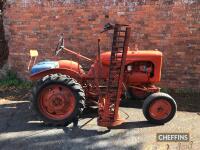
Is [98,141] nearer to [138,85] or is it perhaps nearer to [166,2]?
[138,85]

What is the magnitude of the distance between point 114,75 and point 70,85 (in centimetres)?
74

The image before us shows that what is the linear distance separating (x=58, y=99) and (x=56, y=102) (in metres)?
0.06

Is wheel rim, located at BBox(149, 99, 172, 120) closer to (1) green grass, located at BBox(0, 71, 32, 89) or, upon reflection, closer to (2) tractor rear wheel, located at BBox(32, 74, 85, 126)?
(2) tractor rear wheel, located at BBox(32, 74, 85, 126)

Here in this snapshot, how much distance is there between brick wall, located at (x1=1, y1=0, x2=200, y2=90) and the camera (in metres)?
8.19

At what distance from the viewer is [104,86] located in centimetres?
698

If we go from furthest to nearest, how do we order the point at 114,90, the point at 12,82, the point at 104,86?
1. the point at 12,82
2. the point at 104,86
3. the point at 114,90

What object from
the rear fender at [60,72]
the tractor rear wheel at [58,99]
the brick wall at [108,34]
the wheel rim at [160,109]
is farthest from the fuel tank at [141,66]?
the brick wall at [108,34]

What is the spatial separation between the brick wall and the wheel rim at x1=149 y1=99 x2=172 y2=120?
199 centimetres

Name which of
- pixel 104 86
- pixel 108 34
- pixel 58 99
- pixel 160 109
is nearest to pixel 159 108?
pixel 160 109

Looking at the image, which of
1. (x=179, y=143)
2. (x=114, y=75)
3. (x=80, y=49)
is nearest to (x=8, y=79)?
(x=80, y=49)

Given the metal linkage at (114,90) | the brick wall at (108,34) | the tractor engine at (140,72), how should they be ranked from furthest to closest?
the brick wall at (108,34)
the tractor engine at (140,72)
the metal linkage at (114,90)

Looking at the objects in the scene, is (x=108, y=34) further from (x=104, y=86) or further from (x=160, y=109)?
(x=160, y=109)

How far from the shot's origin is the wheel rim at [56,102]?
257 inches

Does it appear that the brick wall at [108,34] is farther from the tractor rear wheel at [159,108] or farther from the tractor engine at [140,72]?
the tractor rear wheel at [159,108]
